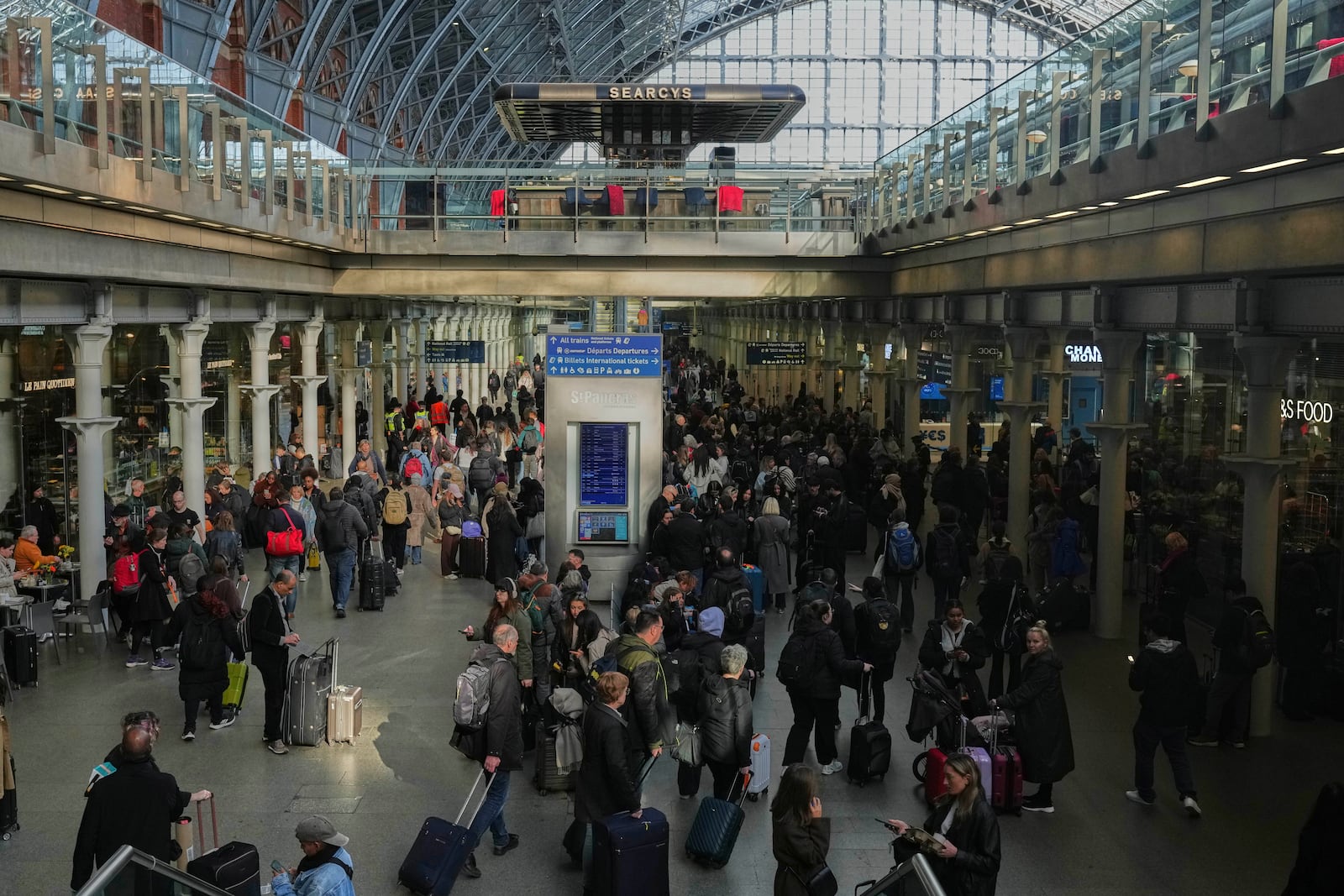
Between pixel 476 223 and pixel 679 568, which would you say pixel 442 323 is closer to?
pixel 476 223

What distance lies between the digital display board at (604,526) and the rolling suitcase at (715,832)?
8.62 meters

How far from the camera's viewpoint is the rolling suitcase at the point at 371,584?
16.9 meters

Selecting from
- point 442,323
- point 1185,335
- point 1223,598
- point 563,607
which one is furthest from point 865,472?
point 442,323

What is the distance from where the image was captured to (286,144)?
2088 centimetres

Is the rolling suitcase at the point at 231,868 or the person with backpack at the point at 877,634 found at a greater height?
the person with backpack at the point at 877,634

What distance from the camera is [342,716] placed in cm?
1152

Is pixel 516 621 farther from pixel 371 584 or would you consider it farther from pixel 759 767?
pixel 371 584

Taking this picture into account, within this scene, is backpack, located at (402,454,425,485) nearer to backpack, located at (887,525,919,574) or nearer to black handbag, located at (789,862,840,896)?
backpack, located at (887,525,919,574)

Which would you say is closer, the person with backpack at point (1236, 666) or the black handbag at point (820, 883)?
the black handbag at point (820, 883)

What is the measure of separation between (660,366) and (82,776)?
8.74 m

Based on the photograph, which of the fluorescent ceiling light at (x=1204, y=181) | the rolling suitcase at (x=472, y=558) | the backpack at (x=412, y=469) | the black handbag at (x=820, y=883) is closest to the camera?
the black handbag at (x=820, y=883)

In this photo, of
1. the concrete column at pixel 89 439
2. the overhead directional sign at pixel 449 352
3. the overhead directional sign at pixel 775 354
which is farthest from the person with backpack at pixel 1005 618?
the overhead directional sign at pixel 449 352

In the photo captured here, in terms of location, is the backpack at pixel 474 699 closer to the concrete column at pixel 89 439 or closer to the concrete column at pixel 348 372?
the concrete column at pixel 89 439

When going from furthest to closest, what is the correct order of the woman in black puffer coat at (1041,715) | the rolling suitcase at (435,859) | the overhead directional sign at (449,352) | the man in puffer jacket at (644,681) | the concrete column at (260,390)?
the overhead directional sign at (449,352), the concrete column at (260,390), the woman in black puffer coat at (1041,715), the man in puffer jacket at (644,681), the rolling suitcase at (435,859)
